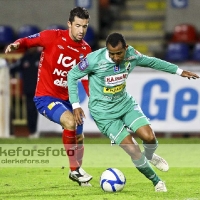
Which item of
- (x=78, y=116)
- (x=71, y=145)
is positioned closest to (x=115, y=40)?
(x=78, y=116)

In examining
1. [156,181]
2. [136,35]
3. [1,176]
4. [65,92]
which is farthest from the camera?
[136,35]

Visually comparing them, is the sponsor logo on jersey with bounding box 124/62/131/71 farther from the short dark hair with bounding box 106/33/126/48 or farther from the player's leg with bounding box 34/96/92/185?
the player's leg with bounding box 34/96/92/185

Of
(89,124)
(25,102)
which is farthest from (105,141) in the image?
(25,102)

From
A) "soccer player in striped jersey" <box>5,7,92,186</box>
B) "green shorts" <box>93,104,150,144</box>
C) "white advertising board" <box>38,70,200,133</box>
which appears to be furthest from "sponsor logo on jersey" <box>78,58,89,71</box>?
"white advertising board" <box>38,70,200,133</box>

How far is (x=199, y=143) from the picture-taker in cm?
1256

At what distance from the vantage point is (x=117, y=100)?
729cm

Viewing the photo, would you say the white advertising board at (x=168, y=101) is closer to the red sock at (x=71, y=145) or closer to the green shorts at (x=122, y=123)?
the red sock at (x=71, y=145)

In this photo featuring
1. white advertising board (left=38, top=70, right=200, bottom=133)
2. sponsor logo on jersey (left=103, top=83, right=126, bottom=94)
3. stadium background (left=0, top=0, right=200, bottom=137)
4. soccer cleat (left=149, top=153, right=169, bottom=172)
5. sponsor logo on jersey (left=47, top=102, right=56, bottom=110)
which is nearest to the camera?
sponsor logo on jersey (left=103, top=83, right=126, bottom=94)

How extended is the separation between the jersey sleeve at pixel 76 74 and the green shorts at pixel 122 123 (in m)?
0.36

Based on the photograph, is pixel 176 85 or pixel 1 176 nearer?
pixel 1 176

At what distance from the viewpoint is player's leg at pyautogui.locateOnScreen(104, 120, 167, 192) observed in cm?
700

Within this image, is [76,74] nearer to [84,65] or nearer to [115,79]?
[84,65]

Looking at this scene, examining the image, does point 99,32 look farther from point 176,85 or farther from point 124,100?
point 124,100

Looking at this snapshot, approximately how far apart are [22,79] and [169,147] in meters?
3.64
